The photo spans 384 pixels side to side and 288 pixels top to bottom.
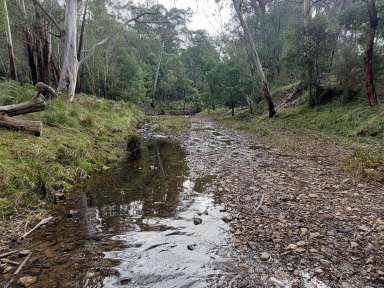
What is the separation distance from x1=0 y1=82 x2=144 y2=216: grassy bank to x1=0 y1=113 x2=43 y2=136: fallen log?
0.65ft

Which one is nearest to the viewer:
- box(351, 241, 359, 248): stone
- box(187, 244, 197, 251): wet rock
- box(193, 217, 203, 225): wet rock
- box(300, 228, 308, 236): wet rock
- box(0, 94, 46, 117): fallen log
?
box(351, 241, 359, 248): stone

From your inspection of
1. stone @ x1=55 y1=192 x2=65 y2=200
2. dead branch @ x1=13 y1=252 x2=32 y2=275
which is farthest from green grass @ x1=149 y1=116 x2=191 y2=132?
dead branch @ x1=13 y1=252 x2=32 y2=275

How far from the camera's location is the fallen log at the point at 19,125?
762 centimetres

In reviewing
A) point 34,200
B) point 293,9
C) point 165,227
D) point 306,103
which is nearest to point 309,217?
point 165,227

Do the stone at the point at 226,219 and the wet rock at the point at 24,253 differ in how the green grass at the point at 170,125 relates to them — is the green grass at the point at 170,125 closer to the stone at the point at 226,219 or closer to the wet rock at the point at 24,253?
the stone at the point at 226,219

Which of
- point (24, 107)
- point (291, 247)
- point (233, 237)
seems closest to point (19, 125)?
point (24, 107)

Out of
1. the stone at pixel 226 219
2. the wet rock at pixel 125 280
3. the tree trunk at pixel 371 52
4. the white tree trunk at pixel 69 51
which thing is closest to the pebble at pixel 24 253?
the wet rock at pixel 125 280

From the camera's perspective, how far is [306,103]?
66.8 feet

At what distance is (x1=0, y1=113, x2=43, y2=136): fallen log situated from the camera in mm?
7625

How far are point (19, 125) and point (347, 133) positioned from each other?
12408mm

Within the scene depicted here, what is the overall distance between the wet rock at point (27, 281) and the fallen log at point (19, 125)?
17.8 feet

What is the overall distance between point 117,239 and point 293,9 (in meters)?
36.0

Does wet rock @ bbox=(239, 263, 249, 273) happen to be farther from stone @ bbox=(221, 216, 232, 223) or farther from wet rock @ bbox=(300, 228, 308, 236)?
stone @ bbox=(221, 216, 232, 223)

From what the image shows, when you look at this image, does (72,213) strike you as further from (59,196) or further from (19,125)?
(19,125)
